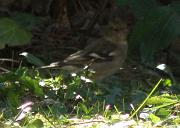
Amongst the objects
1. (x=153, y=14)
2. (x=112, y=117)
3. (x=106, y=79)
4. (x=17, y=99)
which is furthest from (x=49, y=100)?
(x=153, y=14)

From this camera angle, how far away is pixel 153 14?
265 inches

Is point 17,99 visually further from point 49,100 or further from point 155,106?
point 155,106

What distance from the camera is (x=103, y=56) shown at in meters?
6.75

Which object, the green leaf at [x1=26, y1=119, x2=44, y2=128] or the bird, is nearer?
the green leaf at [x1=26, y1=119, x2=44, y2=128]

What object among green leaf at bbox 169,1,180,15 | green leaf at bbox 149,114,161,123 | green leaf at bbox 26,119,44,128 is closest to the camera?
green leaf at bbox 26,119,44,128

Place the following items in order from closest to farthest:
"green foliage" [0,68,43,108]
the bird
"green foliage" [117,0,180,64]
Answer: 1. "green foliage" [0,68,43,108]
2. the bird
3. "green foliage" [117,0,180,64]

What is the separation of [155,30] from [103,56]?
1.94 ft

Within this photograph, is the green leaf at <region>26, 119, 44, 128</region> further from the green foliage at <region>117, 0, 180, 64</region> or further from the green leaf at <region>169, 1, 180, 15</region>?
the green leaf at <region>169, 1, 180, 15</region>

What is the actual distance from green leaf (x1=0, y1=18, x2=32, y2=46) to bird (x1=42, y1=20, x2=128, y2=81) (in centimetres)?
75

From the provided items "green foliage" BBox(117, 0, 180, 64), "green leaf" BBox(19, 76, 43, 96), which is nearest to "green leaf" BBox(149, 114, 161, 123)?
"green leaf" BBox(19, 76, 43, 96)

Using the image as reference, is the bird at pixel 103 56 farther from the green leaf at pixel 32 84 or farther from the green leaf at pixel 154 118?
the green leaf at pixel 154 118

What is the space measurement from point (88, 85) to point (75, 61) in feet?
1.25

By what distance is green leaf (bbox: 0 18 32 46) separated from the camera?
23.7 feet

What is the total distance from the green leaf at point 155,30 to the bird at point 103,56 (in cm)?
26
